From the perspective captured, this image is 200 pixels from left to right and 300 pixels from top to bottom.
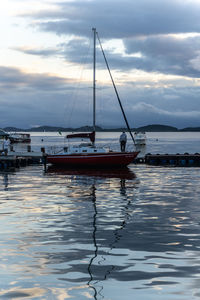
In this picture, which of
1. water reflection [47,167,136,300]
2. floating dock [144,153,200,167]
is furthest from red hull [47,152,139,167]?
water reflection [47,167,136,300]

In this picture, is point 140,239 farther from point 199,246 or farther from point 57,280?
→ point 57,280

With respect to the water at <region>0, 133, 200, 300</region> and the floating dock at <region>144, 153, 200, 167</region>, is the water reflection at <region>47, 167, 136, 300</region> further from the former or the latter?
the floating dock at <region>144, 153, 200, 167</region>

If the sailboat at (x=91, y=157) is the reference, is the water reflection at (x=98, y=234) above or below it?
below

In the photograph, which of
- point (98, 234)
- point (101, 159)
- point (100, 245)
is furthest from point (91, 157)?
point (100, 245)

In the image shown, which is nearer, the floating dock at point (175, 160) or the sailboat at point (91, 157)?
the sailboat at point (91, 157)

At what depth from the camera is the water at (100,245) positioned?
31.5 feet

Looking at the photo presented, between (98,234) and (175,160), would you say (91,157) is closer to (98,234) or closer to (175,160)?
(175,160)

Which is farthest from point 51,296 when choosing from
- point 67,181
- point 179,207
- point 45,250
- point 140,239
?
point 67,181

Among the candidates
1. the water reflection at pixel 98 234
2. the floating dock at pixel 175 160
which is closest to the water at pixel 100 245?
the water reflection at pixel 98 234

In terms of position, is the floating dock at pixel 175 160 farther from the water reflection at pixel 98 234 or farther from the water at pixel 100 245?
the water at pixel 100 245

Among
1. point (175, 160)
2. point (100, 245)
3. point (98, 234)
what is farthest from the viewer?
point (175, 160)

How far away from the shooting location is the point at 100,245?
44.1 feet

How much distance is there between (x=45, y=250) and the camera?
42.0 feet

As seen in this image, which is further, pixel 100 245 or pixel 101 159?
pixel 101 159
